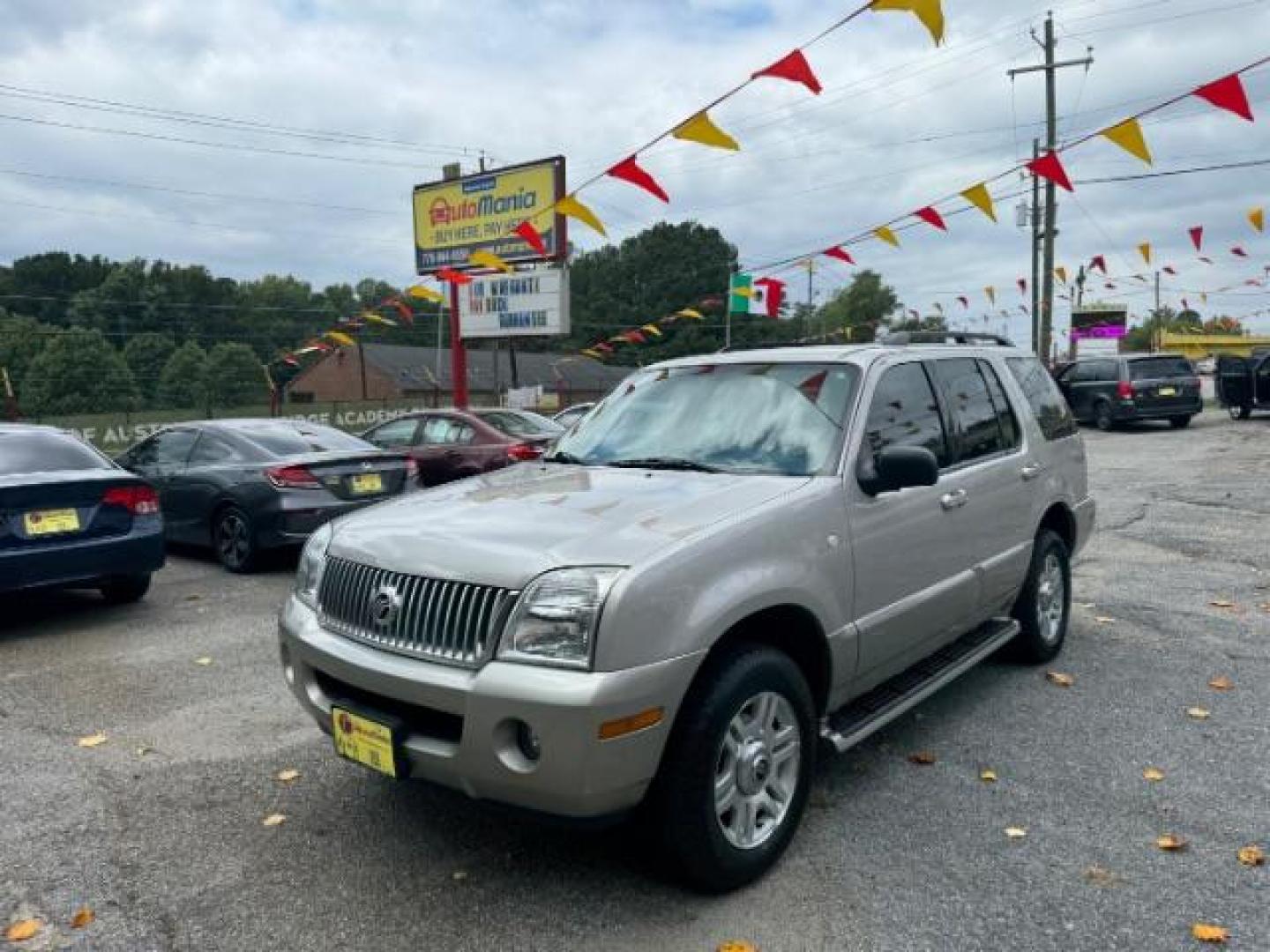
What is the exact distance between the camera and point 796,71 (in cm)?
750

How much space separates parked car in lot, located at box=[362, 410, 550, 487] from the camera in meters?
11.1

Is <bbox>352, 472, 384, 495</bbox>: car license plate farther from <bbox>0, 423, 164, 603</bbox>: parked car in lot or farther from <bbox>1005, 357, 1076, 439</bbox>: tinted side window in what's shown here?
<bbox>1005, 357, 1076, 439</bbox>: tinted side window

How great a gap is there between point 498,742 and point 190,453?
23.5ft

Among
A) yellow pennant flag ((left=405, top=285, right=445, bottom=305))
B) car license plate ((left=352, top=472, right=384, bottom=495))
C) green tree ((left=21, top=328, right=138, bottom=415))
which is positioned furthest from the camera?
green tree ((left=21, top=328, right=138, bottom=415))

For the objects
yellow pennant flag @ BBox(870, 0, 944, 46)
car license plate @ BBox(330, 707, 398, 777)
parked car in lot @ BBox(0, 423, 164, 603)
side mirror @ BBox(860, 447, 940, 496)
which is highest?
yellow pennant flag @ BBox(870, 0, 944, 46)

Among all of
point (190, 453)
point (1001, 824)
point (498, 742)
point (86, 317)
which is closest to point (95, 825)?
point (498, 742)

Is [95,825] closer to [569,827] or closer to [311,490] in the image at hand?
[569,827]

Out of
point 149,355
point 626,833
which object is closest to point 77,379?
point 149,355

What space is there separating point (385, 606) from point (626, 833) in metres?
1.04

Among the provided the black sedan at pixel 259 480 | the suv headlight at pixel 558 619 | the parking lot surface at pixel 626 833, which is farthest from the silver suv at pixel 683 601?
the black sedan at pixel 259 480

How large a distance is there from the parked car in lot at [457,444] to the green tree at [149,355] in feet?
175

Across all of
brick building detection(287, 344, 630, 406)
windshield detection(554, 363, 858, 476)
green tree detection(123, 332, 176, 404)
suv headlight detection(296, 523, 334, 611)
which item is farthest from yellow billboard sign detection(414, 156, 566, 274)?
green tree detection(123, 332, 176, 404)

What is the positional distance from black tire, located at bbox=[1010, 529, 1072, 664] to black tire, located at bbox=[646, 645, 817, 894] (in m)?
2.41

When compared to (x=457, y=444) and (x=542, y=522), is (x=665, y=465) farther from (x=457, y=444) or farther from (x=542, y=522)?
(x=457, y=444)
